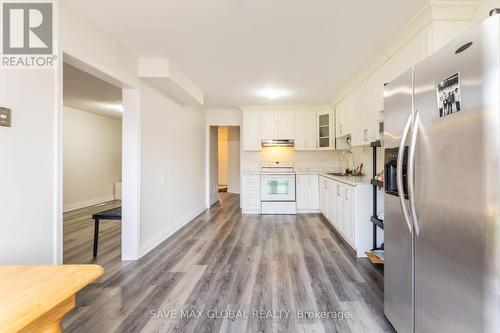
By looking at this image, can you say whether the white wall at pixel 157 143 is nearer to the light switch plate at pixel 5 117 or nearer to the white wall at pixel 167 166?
the white wall at pixel 167 166

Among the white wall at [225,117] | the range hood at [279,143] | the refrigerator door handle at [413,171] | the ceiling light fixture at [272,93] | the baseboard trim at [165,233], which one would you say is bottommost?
the baseboard trim at [165,233]

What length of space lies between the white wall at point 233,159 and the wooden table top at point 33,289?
7693 millimetres

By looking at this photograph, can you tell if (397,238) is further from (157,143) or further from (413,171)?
(157,143)

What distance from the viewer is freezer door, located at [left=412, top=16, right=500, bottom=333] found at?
915 mm

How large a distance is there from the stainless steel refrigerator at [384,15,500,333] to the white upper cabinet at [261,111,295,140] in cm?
404

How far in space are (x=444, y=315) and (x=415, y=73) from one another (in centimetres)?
129

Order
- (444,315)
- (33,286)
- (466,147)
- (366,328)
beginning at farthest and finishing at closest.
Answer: (366,328) < (444,315) < (466,147) < (33,286)

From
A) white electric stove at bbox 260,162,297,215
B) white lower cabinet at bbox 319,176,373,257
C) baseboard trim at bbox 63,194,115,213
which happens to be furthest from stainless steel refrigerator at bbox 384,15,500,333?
baseboard trim at bbox 63,194,115,213

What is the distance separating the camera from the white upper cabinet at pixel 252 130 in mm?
5594

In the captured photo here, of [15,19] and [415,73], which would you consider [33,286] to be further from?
[415,73]

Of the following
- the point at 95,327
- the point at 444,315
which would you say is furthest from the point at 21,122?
the point at 444,315

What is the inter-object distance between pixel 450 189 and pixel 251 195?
4424 millimetres

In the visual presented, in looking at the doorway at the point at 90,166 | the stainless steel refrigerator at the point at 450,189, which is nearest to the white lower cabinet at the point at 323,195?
the stainless steel refrigerator at the point at 450,189

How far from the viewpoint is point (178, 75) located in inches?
128
